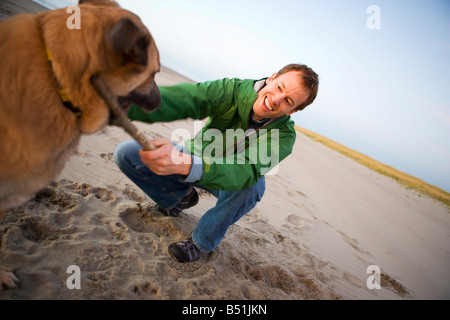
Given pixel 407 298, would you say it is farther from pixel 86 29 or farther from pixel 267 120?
pixel 86 29

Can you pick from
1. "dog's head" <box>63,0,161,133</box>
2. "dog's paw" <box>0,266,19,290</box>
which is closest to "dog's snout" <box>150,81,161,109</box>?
"dog's head" <box>63,0,161,133</box>

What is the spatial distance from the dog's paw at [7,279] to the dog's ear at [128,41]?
5.90 ft

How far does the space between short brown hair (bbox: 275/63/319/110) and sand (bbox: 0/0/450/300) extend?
2266 millimetres

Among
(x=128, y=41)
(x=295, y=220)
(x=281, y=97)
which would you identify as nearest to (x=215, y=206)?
(x=281, y=97)

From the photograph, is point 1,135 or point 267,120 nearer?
point 1,135

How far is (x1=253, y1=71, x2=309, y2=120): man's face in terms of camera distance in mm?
2678

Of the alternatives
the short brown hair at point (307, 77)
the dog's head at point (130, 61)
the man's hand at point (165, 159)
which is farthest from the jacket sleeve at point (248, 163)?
the dog's head at point (130, 61)

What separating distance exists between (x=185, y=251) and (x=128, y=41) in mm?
2112

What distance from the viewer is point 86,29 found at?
4.42 feet

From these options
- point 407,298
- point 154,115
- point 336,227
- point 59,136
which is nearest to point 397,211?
point 336,227

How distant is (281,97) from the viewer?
2.65m

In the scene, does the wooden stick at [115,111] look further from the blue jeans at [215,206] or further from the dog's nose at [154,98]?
the blue jeans at [215,206]

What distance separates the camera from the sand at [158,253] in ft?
6.43
